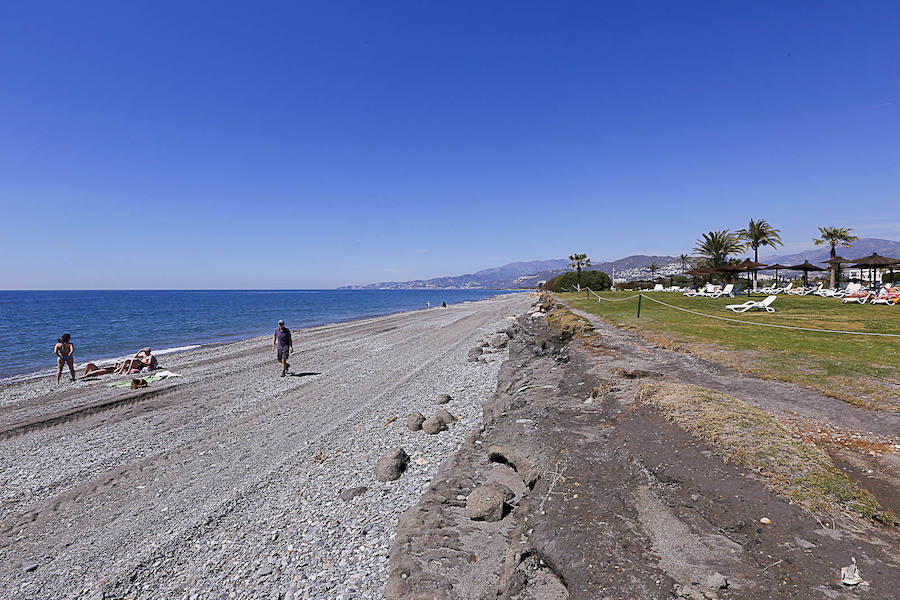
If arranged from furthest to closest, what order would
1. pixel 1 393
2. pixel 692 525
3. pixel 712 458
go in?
pixel 1 393 → pixel 712 458 → pixel 692 525

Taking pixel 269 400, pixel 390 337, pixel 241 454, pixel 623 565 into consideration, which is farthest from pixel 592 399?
pixel 390 337

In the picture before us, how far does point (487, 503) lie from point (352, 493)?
2.86 meters

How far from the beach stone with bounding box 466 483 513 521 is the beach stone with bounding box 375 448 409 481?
2.30 m

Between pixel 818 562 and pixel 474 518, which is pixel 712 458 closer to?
pixel 818 562

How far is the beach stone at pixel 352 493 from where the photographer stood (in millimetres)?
6536

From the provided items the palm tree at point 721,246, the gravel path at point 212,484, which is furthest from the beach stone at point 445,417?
the palm tree at point 721,246

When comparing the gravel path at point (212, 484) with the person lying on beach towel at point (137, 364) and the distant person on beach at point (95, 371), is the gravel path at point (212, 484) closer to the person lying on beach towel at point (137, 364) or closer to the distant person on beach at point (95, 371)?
the distant person on beach at point (95, 371)

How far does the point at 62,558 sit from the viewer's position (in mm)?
5508

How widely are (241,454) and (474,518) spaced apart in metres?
6.51

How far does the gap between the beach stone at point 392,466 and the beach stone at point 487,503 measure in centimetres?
230

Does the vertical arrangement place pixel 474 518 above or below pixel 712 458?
below

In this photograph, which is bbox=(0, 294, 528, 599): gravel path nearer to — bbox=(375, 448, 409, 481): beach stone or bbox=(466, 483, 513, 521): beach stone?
bbox=(375, 448, 409, 481): beach stone

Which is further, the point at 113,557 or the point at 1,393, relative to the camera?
the point at 1,393

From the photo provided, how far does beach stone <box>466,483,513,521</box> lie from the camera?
4910 millimetres
